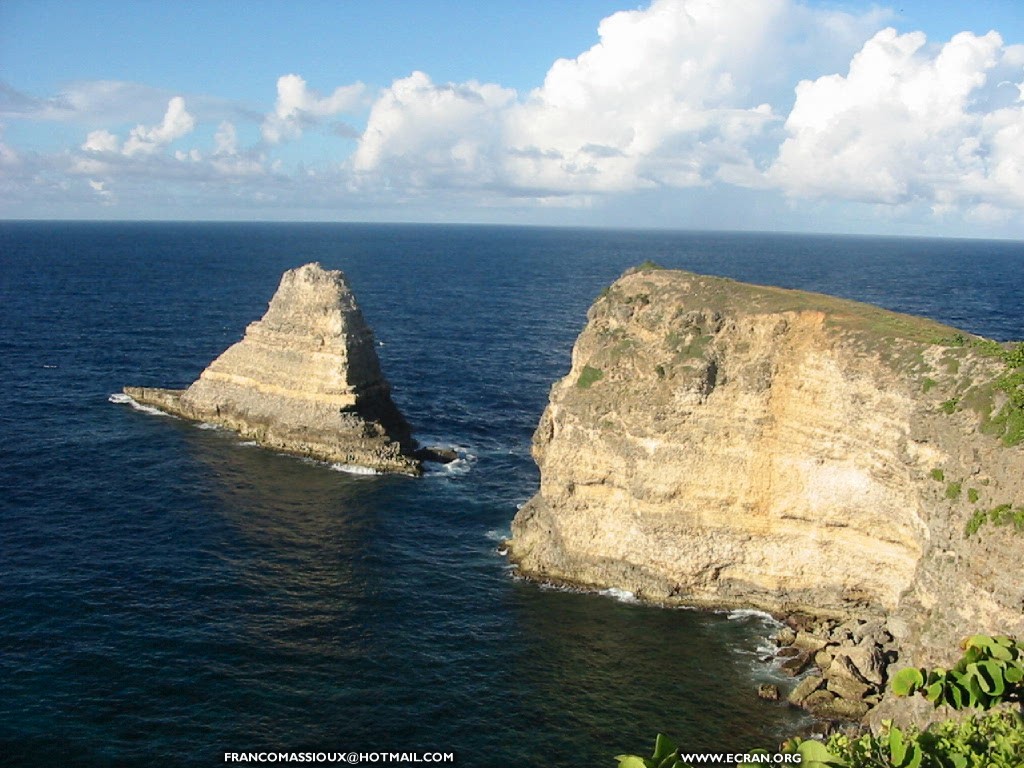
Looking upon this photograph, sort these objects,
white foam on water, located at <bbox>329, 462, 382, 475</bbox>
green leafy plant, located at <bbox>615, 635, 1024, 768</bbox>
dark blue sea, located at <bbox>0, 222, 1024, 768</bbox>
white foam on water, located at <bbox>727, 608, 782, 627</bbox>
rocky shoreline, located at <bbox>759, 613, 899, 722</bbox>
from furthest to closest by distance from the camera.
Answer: white foam on water, located at <bbox>329, 462, 382, 475</bbox> < white foam on water, located at <bbox>727, 608, 782, 627</bbox> < rocky shoreline, located at <bbox>759, 613, 899, 722</bbox> < dark blue sea, located at <bbox>0, 222, 1024, 768</bbox> < green leafy plant, located at <bbox>615, 635, 1024, 768</bbox>

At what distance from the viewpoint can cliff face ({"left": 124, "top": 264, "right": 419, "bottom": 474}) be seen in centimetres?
7525

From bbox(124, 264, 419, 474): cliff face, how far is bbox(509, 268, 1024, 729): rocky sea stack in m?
22.4

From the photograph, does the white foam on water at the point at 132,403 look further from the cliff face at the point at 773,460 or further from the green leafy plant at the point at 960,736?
the green leafy plant at the point at 960,736

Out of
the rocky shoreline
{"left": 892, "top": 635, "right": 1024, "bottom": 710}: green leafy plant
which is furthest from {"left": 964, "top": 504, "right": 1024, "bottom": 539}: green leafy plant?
{"left": 892, "top": 635, "right": 1024, "bottom": 710}: green leafy plant

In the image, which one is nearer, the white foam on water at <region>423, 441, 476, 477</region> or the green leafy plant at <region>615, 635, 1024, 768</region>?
the green leafy plant at <region>615, 635, 1024, 768</region>

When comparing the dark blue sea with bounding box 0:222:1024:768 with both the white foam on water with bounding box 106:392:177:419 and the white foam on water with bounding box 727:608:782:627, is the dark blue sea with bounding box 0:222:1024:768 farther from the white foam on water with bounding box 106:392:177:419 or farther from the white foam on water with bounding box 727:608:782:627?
the white foam on water with bounding box 106:392:177:419

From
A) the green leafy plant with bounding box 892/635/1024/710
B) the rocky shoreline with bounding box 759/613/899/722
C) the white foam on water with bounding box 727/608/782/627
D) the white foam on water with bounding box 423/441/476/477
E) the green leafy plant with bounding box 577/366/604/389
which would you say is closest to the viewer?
the green leafy plant with bounding box 892/635/1024/710

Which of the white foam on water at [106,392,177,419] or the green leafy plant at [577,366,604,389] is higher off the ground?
the green leafy plant at [577,366,604,389]

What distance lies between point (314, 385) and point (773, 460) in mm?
42985

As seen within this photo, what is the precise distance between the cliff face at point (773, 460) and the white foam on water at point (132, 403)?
147 feet

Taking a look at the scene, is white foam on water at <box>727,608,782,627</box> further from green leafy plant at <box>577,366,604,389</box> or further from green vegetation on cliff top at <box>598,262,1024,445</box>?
green leafy plant at <box>577,366,604,389</box>

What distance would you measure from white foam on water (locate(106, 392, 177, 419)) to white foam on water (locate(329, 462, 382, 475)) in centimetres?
2176

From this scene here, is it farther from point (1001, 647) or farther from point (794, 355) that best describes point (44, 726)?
point (794, 355)

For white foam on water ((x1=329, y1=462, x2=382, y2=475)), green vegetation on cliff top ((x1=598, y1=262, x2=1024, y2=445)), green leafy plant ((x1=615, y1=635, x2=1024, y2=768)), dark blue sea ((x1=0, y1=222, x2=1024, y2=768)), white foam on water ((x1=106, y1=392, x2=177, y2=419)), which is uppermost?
green vegetation on cliff top ((x1=598, y1=262, x2=1024, y2=445))
